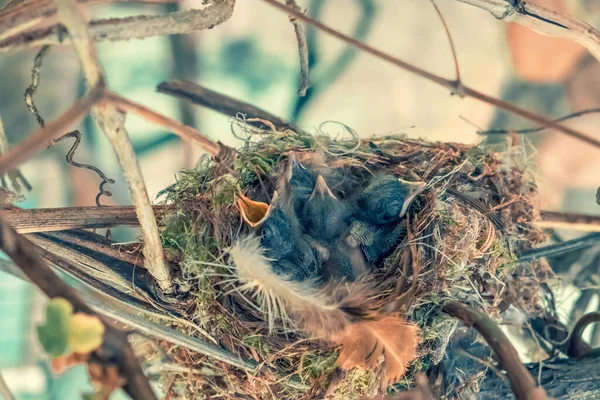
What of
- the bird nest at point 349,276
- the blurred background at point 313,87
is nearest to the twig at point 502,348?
the bird nest at point 349,276

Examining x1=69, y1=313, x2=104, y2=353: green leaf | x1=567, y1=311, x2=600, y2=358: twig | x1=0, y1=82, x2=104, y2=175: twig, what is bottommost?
x1=567, y1=311, x2=600, y2=358: twig

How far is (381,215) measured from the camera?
1.06m

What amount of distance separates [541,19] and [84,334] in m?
0.84

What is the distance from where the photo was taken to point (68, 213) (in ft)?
2.65

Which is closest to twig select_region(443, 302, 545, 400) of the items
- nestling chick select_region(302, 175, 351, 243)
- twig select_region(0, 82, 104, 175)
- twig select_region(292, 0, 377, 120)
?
nestling chick select_region(302, 175, 351, 243)

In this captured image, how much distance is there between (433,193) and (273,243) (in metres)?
0.35

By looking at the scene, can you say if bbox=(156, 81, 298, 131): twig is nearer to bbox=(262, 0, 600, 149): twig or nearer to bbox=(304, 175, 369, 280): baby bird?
bbox=(304, 175, 369, 280): baby bird

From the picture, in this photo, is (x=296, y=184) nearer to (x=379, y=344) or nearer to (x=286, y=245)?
(x=286, y=245)

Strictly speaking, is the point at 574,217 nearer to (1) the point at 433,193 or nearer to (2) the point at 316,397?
(1) the point at 433,193

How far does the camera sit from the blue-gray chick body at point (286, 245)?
37.8 inches

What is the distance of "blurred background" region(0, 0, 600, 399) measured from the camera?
150 centimetres

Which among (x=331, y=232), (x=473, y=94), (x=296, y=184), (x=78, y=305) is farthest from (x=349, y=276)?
(x=78, y=305)

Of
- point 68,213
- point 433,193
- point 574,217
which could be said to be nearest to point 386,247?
point 433,193

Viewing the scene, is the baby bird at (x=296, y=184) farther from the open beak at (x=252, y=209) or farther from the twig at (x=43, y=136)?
the twig at (x=43, y=136)
